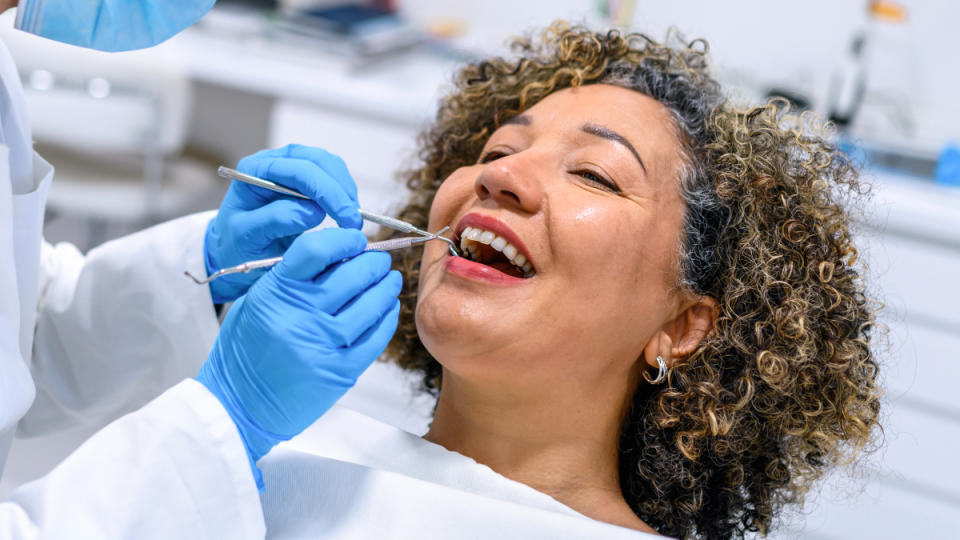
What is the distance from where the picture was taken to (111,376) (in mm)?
1522

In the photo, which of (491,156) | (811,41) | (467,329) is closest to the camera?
(467,329)

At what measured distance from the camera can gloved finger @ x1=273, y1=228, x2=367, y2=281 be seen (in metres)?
1.10

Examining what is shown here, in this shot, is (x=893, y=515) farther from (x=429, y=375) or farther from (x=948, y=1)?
(x=948, y=1)

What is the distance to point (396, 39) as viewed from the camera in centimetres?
306

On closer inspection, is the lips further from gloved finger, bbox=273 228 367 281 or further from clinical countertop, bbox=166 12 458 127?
clinical countertop, bbox=166 12 458 127

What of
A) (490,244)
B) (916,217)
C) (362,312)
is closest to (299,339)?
(362,312)

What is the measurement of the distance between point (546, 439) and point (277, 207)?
511 mm

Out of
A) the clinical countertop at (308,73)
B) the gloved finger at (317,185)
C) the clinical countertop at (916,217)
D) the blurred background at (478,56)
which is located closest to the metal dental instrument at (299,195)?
the gloved finger at (317,185)

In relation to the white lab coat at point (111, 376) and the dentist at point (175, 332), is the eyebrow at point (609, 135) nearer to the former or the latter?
the dentist at point (175, 332)

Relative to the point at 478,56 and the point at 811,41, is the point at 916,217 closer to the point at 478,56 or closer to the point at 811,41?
the point at 811,41

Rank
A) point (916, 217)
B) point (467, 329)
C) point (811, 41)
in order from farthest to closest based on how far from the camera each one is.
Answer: point (811, 41) < point (916, 217) < point (467, 329)

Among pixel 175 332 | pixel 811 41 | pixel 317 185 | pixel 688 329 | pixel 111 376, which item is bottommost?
pixel 111 376

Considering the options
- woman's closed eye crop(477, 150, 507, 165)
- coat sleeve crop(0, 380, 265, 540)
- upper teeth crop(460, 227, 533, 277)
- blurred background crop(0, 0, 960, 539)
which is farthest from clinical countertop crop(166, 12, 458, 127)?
coat sleeve crop(0, 380, 265, 540)

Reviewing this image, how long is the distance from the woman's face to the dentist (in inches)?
5.0
